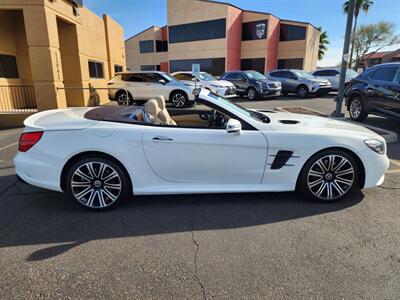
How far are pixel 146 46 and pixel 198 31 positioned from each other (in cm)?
1185

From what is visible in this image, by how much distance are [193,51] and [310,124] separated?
101 ft

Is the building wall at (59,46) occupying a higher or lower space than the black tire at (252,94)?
higher

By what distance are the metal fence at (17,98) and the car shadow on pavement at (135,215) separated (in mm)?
8161

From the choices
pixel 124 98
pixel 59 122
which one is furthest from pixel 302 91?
pixel 59 122

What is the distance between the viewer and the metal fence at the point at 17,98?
10227 mm

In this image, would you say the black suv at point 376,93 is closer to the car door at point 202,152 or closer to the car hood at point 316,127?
the car hood at point 316,127

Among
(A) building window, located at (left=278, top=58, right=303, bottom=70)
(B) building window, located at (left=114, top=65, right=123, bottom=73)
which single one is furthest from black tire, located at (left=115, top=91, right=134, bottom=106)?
(A) building window, located at (left=278, top=58, right=303, bottom=70)

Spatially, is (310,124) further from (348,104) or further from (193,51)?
(193,51)

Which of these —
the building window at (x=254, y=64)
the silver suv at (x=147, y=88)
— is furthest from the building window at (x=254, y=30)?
the silver suv at (x=147, y=88)

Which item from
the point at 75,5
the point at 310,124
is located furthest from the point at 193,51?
the point at 310,124

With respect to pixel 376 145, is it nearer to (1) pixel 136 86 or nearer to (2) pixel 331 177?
(2) pixel 331 177

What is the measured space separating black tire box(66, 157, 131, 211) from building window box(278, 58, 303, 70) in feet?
99.2

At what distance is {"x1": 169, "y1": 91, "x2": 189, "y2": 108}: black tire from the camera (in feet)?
40.0

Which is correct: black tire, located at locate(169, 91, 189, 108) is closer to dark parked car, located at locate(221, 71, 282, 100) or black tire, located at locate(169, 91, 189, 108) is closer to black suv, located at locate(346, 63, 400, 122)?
dark parked car, located at locate(221, 71, 282, 100)
